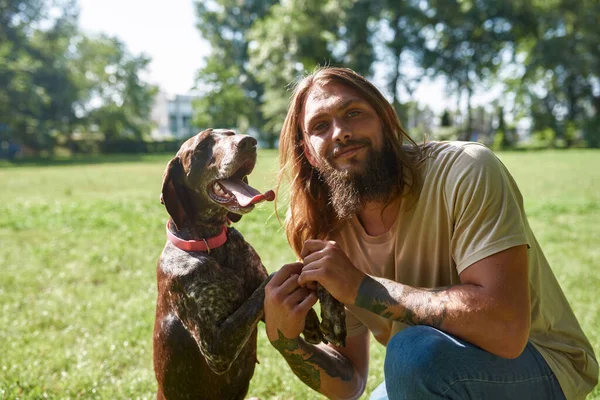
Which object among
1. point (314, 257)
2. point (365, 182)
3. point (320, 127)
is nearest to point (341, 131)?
point (320, 127)

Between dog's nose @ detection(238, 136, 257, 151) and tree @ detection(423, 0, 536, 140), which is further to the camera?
tree @ detection(423, 0, 536, 140)

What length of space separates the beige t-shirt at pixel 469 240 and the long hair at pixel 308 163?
121mm

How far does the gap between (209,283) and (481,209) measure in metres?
1.34

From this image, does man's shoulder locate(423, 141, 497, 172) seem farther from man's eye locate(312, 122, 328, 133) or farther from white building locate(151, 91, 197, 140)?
white building locate(151, 91, 197, 140)

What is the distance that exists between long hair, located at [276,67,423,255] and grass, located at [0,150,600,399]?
1.10 feet

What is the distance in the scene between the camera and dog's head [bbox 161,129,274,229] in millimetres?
2307

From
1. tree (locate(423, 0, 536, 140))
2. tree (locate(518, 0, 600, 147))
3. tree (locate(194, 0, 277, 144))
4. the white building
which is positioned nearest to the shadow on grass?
tree (locate(194, 0, 277, 144))

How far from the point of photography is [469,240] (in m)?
2.44

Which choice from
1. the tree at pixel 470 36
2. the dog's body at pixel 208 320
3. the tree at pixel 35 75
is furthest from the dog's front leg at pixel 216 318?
the tree at pixel 470 36

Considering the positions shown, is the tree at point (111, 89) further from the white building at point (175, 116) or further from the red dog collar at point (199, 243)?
the red dog collar at point (199, 243)

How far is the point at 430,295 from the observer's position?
2422 millimetres

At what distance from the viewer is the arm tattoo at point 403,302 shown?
240 centimetres

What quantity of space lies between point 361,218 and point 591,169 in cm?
2147

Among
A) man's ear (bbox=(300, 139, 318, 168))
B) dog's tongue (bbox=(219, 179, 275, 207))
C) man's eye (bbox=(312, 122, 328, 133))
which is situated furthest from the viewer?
man's ear (bbox=(300, 139, 318, 168))
